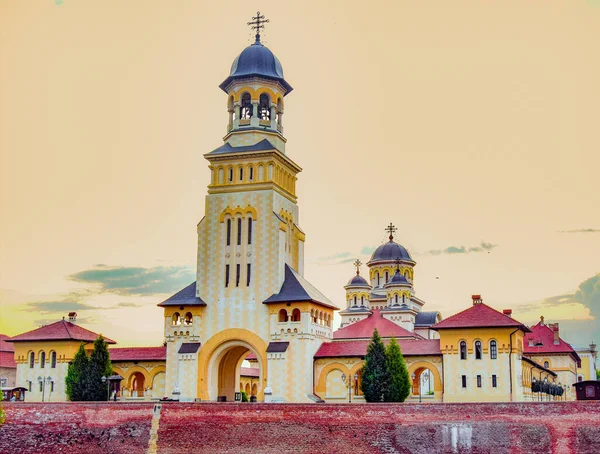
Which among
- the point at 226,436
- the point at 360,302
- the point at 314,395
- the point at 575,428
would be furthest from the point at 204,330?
the point at 360,302

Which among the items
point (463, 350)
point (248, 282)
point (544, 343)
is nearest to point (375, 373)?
point (463, 350)

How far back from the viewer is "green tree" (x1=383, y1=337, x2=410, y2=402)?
173 ft

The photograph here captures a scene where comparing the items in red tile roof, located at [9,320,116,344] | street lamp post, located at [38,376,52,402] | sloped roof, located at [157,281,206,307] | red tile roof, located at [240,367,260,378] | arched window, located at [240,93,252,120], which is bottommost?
street lamp post, located at [38,376,52,402]

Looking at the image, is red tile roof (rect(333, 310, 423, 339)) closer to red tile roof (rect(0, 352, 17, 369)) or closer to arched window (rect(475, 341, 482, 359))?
arched window (rect(475, 341, 482, 359))

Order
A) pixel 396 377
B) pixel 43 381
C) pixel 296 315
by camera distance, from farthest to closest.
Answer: pixel 43 381
pixel 296 315
pixel 396 377

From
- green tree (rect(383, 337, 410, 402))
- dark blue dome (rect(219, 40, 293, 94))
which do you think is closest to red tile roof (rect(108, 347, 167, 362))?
green tree (rect(383, 337, 410, 402))

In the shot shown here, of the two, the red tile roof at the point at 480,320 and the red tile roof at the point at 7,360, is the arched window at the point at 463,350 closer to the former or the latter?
the red tile roof at the point at 480,320

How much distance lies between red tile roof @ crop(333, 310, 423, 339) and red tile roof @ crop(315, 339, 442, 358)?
18774mm

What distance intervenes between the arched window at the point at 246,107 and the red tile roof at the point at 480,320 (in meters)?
21.5

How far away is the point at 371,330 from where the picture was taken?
260 feet

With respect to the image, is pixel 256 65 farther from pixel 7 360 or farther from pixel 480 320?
pixel 7 360

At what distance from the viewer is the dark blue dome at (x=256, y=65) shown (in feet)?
207

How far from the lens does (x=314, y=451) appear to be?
44.6 meters

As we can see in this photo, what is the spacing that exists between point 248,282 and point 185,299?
4.80 meters
